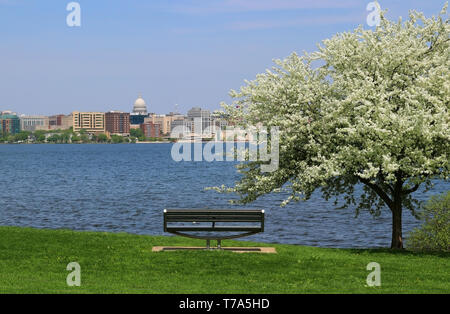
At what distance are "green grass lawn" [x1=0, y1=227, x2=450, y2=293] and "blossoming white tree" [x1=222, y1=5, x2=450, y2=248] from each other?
246 cm

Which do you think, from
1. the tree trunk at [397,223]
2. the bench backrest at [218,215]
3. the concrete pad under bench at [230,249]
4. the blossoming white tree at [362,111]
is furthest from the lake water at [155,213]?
the bench backrest at [218,215]

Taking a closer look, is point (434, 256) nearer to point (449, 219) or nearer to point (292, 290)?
point (449, 219)

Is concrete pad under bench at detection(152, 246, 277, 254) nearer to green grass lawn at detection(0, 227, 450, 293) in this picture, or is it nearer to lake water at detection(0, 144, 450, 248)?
green grass lawn at detection(0, 227, 450, 293)

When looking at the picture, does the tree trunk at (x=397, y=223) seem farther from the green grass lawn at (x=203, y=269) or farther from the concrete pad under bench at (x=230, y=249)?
the concrete pad under bench at (x=230, y=249)

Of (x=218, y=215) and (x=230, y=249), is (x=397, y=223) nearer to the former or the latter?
(x=230, y=249)

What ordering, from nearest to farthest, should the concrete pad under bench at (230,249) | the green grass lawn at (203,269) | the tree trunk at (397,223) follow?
the green grass lawn at (203,269)
the concrete pad under bench at (230,249)
the tree trunk at (397,223)

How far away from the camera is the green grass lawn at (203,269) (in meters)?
12.6

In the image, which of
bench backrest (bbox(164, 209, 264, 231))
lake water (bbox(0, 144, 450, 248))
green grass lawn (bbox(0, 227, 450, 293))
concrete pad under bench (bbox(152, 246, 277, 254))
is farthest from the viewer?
lake water (bbox(0, 144, 450, 248))

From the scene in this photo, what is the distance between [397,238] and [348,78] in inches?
218

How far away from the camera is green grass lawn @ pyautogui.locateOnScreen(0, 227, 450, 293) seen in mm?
12641

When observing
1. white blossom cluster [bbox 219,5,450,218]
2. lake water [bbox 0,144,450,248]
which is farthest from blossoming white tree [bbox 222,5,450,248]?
lake water [bbox 0,144,450,248]

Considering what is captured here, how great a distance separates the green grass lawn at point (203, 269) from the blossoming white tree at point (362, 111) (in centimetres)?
246
